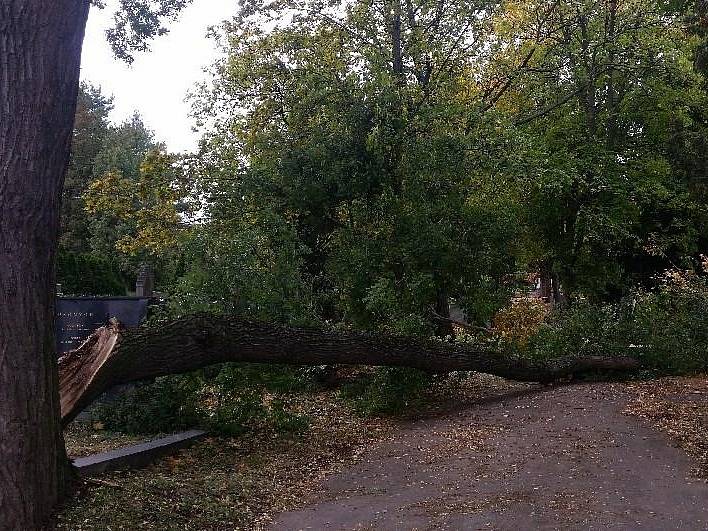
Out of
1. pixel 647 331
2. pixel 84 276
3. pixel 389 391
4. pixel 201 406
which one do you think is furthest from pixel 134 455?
pixel 84 276

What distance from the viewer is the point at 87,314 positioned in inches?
367

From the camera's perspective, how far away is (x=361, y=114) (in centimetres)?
1137

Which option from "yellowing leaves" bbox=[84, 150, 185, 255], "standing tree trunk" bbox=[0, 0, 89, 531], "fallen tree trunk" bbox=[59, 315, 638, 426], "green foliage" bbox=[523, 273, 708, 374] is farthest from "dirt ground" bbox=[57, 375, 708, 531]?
"yellowing leaves" bbox=[84, 150, 185, 255]

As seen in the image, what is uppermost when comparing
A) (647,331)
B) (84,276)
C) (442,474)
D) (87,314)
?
(84,276)

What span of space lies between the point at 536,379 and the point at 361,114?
17.1 feet

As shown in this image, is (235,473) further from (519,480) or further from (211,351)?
(519,480)

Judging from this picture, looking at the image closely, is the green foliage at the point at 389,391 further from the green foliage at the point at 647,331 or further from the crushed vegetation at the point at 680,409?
the green foliage at the point at 647,331

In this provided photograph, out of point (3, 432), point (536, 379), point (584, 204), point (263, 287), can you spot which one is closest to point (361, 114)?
point (263, 287)

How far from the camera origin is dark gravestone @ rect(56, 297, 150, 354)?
9.20m

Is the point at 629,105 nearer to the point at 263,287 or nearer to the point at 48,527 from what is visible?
the point at 263,287

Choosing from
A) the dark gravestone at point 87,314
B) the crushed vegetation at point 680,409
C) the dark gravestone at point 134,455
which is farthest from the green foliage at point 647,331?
the dark gravestone at point 134,455

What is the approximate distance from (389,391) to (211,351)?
4.06 m

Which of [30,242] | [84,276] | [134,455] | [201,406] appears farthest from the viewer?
[84,276]

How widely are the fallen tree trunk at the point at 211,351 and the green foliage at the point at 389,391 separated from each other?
1.13 ft
